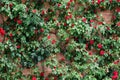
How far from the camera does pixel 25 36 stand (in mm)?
4266

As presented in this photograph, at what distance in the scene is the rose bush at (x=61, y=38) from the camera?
4.21 meters

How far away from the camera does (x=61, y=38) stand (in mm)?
4395

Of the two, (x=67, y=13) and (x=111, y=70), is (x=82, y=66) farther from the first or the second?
(x=67, y=13)

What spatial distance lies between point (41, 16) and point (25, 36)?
35 centimetres

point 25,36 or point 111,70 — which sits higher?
point 25,36

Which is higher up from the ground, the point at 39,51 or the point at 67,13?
the point at 67,13

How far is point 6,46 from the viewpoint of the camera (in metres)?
4.18

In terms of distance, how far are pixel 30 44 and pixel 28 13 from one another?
1.36ft

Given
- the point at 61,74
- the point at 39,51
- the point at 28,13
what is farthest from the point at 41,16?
the point at 61,74

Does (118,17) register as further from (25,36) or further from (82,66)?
(25,36)

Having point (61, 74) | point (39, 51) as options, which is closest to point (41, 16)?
point (39, 51)

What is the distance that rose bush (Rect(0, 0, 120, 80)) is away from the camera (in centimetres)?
421

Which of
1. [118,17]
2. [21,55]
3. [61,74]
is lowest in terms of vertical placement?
[61,74]

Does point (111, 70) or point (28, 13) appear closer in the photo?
point (28, 13)
